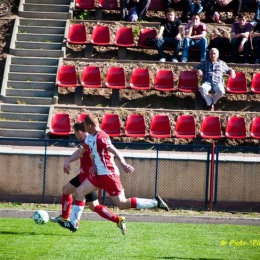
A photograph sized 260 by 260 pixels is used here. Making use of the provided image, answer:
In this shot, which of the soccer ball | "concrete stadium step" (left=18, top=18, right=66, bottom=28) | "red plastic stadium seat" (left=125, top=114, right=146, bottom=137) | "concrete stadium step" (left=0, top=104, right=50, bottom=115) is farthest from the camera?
"concrete stadium step" (left=18, top=18, right=66, bottom=28)

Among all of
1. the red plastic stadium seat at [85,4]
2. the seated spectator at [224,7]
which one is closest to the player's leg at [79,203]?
the red plastic stadium seat at [85,4]

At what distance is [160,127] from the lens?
20094mm

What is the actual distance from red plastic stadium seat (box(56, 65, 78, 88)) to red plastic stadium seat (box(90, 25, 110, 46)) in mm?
1533

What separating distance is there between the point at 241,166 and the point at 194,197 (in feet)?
3.90

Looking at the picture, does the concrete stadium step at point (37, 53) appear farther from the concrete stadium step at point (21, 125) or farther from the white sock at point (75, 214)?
the white sock at point (75, 214)

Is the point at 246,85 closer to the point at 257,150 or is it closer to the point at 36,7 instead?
the point at 257,150

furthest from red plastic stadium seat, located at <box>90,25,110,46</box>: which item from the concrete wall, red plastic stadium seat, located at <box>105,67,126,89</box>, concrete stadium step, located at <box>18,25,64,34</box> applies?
the concrete wall

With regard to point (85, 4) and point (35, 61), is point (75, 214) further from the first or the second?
point (85, 4)

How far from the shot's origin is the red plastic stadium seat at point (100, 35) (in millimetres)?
22781

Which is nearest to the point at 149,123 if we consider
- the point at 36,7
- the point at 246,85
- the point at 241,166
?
the point at 246,85

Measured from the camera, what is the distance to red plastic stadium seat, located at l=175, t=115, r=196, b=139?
20031 millimetres

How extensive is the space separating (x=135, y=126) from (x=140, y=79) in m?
1.85

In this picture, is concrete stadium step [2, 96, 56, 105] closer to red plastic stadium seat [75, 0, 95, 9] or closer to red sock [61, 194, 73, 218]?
red plastic stadium seat [75, 0, 95, 9]

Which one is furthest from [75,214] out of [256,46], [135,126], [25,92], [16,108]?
[256,46]
